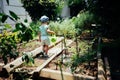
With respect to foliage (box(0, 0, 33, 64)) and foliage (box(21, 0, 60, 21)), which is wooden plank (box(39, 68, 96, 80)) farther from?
foliage (box(21, 0, 60, 21))

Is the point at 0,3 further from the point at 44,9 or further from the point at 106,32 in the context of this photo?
the point at 106,32

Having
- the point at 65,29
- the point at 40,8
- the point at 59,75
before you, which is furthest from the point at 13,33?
the point at 40,8

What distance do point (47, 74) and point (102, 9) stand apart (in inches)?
121

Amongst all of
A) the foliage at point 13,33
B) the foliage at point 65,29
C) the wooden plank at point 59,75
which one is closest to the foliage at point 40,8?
the foliage at point 65,29

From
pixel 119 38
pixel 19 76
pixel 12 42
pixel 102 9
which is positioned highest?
pixel 102 9

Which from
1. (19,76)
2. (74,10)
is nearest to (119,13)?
(19,76)

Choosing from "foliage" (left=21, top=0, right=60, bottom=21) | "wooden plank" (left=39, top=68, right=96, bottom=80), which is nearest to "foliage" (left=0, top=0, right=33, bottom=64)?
"wooden plank" (left=39, top=68, right=96, bottom=80)

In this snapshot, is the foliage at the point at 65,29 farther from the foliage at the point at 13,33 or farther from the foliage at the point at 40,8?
the foliage at the point at 13,33

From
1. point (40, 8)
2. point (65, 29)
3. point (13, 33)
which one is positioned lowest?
point (65, 29)

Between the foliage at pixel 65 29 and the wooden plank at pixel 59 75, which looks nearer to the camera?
the wooden plank at pixel 59 75

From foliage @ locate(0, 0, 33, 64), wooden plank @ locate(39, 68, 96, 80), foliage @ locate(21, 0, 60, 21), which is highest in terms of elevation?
foliage @ locate(21, 0, 60, 21)

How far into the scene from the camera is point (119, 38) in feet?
25.8

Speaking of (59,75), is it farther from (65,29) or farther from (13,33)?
(65,29)

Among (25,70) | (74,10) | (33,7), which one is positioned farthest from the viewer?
(74,10)
